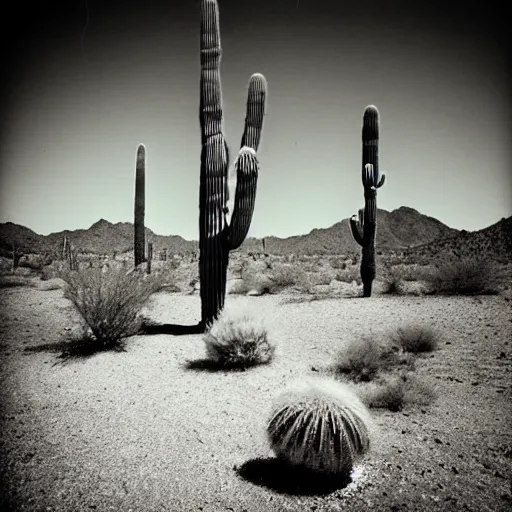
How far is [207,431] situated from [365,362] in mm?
3133

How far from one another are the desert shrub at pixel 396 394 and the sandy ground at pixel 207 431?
17 centimetres

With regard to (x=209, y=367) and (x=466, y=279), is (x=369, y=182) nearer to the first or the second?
(x=466, y=279)

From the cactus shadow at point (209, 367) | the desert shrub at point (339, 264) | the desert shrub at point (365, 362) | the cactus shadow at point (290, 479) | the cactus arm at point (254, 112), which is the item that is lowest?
the cactus shadow at point (290, 479)

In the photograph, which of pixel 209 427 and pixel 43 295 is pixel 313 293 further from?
pixel 209 427

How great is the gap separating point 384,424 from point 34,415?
167 inches

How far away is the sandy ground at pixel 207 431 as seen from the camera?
388 centimetres

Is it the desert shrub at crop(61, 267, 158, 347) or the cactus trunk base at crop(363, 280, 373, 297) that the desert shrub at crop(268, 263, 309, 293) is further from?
the desert shrub at crop(61, 267, 158, 347)

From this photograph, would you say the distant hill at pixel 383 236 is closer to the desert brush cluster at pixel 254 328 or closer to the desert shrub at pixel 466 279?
the desert shrub at pixel 466 279

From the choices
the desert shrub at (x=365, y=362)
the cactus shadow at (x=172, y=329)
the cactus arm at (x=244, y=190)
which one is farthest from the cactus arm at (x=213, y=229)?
the desert shrub at (x=365, y=362)

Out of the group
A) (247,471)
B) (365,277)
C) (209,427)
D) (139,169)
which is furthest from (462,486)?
(139,169)

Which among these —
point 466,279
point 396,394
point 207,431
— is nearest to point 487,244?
point 466,279

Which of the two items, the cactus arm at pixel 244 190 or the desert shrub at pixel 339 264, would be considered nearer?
the cactus arm at pixel 244 190

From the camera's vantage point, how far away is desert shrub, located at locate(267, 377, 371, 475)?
400 cm

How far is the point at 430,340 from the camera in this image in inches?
338
